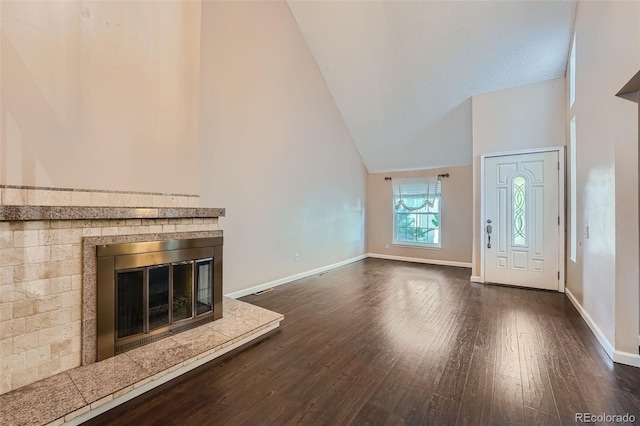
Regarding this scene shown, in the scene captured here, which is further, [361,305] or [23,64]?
[361,305]

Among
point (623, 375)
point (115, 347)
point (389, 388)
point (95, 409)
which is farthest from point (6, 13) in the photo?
point (623, 375)

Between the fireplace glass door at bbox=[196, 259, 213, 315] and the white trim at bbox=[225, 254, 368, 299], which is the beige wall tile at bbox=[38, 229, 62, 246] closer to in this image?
the fireplace glass door at bbox=[196, 259, 213, 315]

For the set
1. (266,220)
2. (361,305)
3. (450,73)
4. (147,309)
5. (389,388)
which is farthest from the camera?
(450,73)

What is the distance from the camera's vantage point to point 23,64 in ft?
6.42

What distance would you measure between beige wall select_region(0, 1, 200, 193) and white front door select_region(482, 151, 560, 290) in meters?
4.52

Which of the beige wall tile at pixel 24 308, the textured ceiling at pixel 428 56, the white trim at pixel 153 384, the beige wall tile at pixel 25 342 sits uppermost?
the textured ceiling at pixel 428 56

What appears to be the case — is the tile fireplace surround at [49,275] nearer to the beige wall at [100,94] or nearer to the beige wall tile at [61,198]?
the beige wall tile at [61,198]

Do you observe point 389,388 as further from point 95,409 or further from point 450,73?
point 450,73

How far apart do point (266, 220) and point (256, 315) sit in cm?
156

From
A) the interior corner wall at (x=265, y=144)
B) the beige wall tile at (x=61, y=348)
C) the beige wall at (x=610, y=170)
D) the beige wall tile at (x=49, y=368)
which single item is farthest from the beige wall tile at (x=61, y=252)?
the beige wall at (x=610, y=170)

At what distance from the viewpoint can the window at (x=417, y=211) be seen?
250 inches

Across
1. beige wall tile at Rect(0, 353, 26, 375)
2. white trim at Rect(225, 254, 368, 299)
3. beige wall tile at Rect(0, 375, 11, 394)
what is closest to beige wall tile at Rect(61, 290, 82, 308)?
beige wall tile at Rect(0, 353, 26, 375)

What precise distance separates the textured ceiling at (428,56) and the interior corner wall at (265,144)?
0.54 metres

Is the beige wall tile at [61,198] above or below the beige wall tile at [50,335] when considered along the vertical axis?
above
